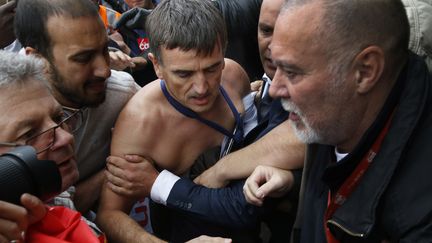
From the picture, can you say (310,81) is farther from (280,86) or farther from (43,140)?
(43,140)

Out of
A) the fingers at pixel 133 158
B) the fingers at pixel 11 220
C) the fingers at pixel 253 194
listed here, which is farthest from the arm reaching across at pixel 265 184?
the fingers at pixel 11 220

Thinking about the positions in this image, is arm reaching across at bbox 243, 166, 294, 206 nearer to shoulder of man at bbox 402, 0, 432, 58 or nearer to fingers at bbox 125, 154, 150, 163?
fingers at bbox 125, 154, 150, 163

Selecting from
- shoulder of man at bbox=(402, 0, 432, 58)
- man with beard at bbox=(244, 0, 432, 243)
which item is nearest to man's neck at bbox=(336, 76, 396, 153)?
man with beard at bbox=(244, 0, 432, 243)

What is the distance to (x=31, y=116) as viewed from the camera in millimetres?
1793

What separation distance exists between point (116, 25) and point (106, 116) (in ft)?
5.81

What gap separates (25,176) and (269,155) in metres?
1.09

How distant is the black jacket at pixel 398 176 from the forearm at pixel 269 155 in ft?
1.30

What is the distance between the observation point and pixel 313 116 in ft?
5.99

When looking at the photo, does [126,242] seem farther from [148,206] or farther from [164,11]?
[164,11]

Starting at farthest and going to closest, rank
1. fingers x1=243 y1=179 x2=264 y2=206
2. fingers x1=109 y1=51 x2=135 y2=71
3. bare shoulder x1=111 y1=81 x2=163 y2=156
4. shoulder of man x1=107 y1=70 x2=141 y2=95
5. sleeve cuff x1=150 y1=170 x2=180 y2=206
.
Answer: fingers x1=109 y1=51 x2=135 y2=71 → shoulder of man x1=107 y1=70 x2=141 y2=95 → bare shoulder x1=111 y1=81 x2=163 y2=156 → sleeve cuff x1=150 y1=170 x2=180 y2=206 → fingers x1=243 y1=179 x2=264 y2=206

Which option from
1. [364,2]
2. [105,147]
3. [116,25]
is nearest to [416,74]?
[364,2]

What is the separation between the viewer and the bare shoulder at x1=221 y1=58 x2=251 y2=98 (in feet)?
9.23

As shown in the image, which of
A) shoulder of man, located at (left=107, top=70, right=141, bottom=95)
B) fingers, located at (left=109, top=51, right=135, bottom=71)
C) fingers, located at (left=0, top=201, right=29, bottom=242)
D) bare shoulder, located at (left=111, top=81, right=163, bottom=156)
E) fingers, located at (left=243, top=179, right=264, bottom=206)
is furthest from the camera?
fingers, located at (left=109, top=51, right=135, bottom=71)

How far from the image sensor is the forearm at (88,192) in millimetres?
2541
